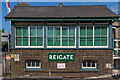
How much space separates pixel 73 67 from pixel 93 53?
9.16 feet

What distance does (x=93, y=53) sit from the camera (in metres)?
12.6

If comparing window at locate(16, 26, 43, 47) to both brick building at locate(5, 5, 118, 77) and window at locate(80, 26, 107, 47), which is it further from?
window at locate(80, 26, 107, 47)

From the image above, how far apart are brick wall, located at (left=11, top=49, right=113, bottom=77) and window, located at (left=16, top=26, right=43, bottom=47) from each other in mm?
821

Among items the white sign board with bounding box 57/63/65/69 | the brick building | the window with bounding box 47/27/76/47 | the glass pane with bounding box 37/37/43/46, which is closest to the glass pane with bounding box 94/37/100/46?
the brick building

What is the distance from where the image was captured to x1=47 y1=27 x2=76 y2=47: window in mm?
12797

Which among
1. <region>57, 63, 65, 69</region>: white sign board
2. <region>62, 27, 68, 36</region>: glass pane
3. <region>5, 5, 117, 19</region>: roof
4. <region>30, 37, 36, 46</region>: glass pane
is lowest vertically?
<region>57, 63, 65, 69</region>: white sign board

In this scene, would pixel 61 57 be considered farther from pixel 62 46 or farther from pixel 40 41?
pixel 40 41

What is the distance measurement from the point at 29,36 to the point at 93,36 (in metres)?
7.41

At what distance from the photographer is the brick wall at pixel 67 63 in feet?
41.3

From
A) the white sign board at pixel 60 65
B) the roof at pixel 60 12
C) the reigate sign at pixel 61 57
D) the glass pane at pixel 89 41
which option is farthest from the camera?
the glass pane at pixel 89 41

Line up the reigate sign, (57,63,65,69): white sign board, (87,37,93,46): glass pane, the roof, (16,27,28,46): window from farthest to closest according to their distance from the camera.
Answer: (16,27,28,46): window < (87,37,93,46): glass pane < (57,63,65,69): white sign board < the reigate sign < the roof

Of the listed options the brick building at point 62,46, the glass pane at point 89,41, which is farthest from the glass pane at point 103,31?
the glass pane at point 89,41

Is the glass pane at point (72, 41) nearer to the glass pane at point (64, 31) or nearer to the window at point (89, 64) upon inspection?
the glass pane at point (64, 31)

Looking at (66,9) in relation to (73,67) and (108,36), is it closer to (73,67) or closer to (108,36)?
(108,36)
